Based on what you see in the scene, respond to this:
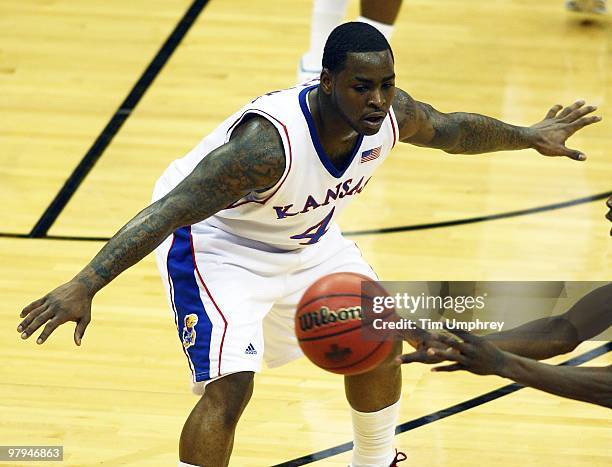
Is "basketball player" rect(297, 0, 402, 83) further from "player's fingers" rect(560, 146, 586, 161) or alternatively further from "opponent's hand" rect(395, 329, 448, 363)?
"opponent's hand" rect(395, 329, 448, 363)

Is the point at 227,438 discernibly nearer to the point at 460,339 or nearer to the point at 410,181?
the point at 460,339

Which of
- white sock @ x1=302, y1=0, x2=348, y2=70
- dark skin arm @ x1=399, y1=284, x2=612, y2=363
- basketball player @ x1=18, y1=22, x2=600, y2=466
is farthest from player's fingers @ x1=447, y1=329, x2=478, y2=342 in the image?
white sock @ x1=302, y1=0, x2=348, y2=70

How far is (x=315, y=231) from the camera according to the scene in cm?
487

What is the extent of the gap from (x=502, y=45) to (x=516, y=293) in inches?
175

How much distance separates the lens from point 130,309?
6645 mm

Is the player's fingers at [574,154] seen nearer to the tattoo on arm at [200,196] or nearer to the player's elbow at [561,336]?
the player's elbow at [561,336]

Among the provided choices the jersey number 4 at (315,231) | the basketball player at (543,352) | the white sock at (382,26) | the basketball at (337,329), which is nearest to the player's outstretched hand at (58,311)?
the basketball at (337,329)

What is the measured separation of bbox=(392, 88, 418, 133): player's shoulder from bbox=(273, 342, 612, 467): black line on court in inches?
58.0

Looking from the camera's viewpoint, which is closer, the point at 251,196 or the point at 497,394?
the point at 251,196

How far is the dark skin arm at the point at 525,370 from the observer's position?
11.7ft

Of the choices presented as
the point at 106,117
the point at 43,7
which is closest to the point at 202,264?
the point at 106,117

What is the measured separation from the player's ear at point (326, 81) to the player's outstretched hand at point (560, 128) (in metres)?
1.07

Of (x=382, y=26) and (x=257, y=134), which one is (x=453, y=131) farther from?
(x=382, y=26)

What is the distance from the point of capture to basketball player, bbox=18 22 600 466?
4.39m
